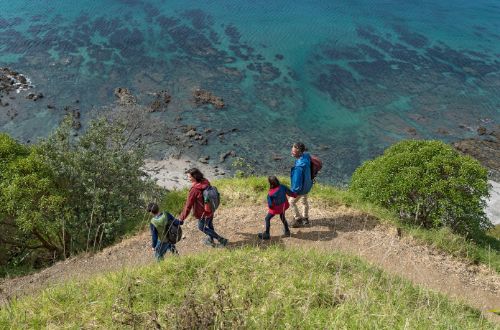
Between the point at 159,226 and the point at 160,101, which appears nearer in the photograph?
the point at 159,226

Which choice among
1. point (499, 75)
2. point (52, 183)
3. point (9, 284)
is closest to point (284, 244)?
point (9, 284)

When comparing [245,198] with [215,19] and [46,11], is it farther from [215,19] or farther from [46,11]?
[46,11]

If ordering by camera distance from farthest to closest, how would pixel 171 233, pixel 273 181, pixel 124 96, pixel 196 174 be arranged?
pixel 124 96 < pixel 273 181 < pixel 196 174 < pixel 171 233

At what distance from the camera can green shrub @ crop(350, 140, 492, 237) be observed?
17984 millimetres

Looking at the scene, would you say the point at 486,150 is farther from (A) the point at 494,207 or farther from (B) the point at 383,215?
(B) the point at 383,215

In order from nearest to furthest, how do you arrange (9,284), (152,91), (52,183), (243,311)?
(243,311)
(9,284)
(52,183)
(152,91)

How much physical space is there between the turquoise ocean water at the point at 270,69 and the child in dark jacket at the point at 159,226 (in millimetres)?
26286

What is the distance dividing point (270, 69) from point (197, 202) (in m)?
43.0

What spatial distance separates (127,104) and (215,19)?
31.1 metres

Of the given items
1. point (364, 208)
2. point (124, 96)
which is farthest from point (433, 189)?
point (124, 96)

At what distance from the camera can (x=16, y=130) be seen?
128 ft

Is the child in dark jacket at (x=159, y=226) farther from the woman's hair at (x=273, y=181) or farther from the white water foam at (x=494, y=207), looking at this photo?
the white water foam at (x=494, y=207)

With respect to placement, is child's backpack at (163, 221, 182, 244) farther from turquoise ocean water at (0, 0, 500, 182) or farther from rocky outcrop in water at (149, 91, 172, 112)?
rocky outcrop in water at (149, 91, 172, 112)

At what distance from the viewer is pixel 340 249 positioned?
40.5ft
